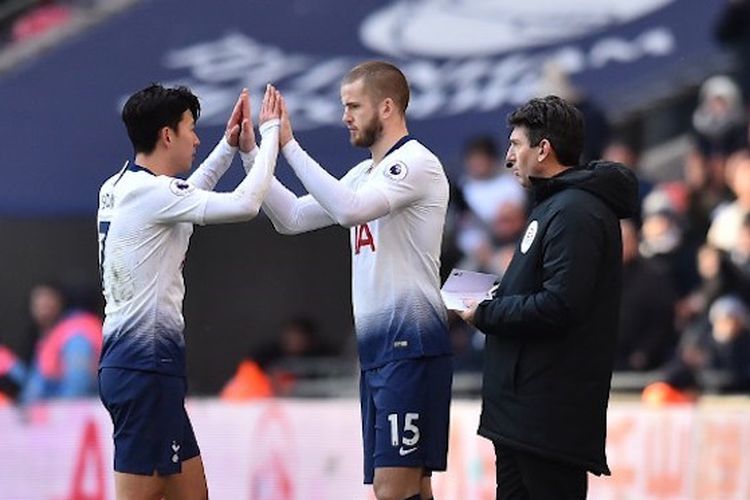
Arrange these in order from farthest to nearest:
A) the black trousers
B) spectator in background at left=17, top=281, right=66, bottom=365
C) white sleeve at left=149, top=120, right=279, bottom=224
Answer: spectator in background at left=17, top=281, right=66, bottom=365, white sleeve at left=149, top=120, right=279, bottom=224, the black trousers

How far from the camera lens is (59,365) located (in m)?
13.9

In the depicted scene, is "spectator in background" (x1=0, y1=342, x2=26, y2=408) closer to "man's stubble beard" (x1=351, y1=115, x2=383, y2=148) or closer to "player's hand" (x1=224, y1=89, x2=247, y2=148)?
A: "player's hand" (x1=224, y1=89, x2=247, y2=148)

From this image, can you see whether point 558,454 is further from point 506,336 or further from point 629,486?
point 629,486

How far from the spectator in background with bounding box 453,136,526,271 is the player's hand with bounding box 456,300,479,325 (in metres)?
5.93

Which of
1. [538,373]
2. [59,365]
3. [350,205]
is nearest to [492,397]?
[538,373]

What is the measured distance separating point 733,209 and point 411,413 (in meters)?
6.22

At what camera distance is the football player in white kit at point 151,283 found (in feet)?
23.9

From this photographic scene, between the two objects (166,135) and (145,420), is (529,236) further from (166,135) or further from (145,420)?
(145,420)

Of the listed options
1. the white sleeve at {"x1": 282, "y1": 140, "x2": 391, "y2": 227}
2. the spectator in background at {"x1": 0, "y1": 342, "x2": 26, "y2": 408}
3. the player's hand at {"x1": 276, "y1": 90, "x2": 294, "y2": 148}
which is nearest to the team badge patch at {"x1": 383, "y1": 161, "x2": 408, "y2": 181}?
the white sleeve at {"x1": 282, "y1": 140, "x2": 391, "y2": 227}

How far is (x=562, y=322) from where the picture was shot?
6785 millimetres

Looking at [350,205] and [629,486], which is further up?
[350,205]

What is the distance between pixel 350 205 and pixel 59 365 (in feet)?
23.3

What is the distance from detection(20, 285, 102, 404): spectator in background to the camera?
13695 mm

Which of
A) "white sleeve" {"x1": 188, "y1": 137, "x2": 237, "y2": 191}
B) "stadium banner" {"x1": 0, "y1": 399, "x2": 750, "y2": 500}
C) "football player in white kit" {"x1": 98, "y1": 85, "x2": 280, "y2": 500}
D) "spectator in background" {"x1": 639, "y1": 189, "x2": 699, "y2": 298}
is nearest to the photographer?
"football player in white kit" {"x1": 98, "y1": 85, "x2": 280, "y2": 500}
